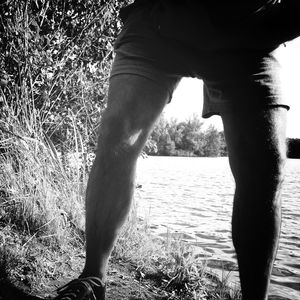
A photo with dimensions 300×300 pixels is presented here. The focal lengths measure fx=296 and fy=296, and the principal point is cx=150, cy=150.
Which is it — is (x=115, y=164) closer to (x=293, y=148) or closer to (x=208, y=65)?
(x=208, y=65)

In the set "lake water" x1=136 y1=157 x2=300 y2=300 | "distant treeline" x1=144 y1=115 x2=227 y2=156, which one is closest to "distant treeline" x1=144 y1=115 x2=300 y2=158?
"distant treeline" x1=144 y1=115 x2=227 y2=156

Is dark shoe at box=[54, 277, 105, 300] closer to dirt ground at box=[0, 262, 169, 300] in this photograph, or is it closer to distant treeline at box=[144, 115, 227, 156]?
dirt ground at box=[0, 262, 169, 300]

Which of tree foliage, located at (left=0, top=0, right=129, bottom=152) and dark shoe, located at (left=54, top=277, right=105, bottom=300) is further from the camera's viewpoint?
tree foliage, located at (left=0, top=0, right=129, bottom=152)

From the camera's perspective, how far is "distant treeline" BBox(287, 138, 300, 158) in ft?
4.04

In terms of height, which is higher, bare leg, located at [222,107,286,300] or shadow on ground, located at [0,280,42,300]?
bare leg, located at [222,107,286,300]

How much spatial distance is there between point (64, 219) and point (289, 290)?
6.15 ft

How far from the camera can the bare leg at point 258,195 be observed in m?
1.05

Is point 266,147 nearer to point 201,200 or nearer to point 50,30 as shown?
point 50,30

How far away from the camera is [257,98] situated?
43.8 inches

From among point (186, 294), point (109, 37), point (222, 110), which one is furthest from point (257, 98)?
point (109, 37)

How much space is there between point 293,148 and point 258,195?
1.09 ft

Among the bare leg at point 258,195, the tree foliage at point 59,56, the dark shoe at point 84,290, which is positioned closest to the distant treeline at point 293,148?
the bare leg at point 258,195

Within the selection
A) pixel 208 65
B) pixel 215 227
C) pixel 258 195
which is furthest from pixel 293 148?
pixel 215 227

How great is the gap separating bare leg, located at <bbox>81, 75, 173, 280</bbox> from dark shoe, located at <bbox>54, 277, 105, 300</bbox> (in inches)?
1.6
